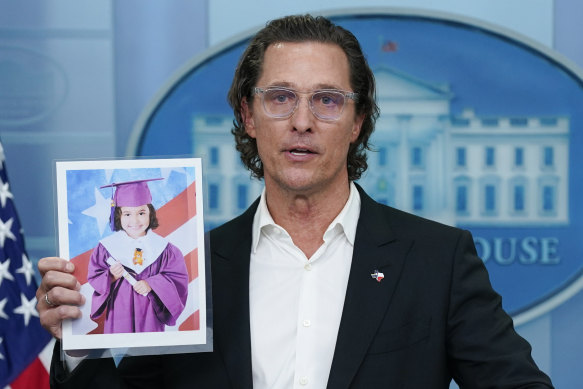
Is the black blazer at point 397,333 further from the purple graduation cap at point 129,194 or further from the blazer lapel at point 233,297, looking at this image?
the purple graduation cap at point 129,194

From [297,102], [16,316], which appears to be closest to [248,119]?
[297,102]

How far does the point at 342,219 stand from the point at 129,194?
537 mm

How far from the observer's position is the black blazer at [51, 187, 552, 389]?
1.52 meters

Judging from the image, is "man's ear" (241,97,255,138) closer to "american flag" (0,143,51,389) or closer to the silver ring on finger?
the silver ring on finger

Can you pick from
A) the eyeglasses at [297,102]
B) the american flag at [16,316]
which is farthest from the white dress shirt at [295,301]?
the american flag at [16,316]

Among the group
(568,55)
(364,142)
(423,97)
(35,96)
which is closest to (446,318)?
(364,142)

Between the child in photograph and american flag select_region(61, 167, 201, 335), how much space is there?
0.01 meters

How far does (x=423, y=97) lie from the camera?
9.87ft

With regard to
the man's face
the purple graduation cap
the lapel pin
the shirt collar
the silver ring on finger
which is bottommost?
the silver ring on finger

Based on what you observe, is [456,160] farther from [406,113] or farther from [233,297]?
[233,297]

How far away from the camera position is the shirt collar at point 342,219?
5.65ft

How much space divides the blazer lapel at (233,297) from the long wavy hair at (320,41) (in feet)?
1.22

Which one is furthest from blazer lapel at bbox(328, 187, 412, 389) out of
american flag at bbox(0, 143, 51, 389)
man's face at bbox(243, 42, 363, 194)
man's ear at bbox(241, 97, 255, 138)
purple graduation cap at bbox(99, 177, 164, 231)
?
american flag at bbox(0, 143, 51, 389)

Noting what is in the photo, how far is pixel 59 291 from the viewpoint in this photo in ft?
4.69
